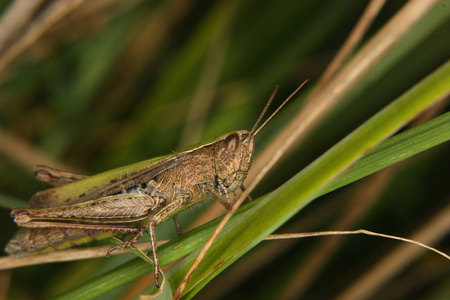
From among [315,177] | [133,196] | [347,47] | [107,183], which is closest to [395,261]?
[347,47]

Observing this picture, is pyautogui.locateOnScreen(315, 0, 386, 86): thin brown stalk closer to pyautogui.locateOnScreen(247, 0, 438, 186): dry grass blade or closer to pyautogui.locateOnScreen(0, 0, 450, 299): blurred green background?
pyautogui.locateOnScreen(0, 0, 450, 299): blurred green background

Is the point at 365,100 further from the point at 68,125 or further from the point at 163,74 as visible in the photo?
the point at 68,125

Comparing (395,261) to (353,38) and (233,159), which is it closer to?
(233,159)

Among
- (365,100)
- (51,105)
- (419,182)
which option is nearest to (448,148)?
(419,182)

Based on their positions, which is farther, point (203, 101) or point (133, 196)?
point (203, 101)

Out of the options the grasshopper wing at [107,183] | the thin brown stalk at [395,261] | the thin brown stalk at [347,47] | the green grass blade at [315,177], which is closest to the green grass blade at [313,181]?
the green grass blade at [315,177]

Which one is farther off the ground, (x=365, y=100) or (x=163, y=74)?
(x=163, y=74)

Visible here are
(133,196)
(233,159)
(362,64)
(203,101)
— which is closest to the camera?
(362,64)

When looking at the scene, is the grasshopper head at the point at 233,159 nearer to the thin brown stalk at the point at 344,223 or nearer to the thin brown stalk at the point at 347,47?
the thin brown stalk at the point at 347,47
